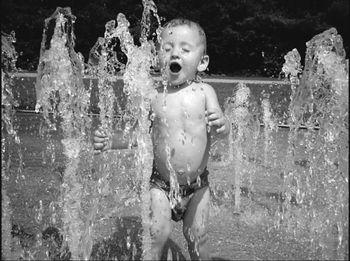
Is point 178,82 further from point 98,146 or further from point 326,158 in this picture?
point 326,158

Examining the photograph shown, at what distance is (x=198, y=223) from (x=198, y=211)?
0.06 m

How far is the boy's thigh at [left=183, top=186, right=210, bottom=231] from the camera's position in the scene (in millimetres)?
2895

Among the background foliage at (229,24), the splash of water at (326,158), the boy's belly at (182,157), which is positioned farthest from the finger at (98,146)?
the background foliage at (229,24)

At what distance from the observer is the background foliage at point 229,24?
23.3 meters

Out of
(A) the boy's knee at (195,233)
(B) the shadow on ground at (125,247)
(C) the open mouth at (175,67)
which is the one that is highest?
(C) the open mouth at (175,67)

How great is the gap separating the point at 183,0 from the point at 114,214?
2215 centimetres

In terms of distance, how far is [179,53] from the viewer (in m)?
2.98

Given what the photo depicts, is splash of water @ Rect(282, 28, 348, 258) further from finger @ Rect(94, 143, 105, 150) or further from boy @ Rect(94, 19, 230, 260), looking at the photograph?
finger @ Rect(94, 143, 105, 150)

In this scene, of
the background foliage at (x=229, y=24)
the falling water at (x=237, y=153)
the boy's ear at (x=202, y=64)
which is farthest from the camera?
the background foliage at (x=229, y=24)

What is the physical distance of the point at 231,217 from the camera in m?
4.15

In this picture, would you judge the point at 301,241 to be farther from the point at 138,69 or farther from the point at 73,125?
the point at 73,125

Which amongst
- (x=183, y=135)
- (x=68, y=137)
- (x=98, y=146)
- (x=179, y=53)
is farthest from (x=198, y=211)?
(x=68, y=137)

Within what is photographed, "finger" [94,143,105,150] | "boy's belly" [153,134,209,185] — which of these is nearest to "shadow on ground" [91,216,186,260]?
"boy's belly" [153,134,209,185]

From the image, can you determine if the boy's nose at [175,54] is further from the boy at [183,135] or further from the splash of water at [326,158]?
the splash of water at [326,158]
